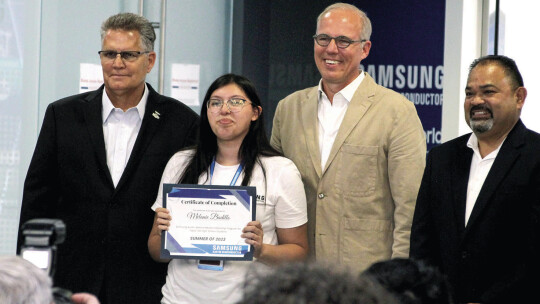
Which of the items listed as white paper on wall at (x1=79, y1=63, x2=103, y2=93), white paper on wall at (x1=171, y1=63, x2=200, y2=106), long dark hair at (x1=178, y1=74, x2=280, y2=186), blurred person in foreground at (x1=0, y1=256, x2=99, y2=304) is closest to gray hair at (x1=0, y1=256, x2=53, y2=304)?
blurred person in foreground at (x1=0, y1=256, x2=99, y2=304)

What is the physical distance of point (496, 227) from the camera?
3463mm

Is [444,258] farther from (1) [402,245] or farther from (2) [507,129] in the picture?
(2) [507,129]

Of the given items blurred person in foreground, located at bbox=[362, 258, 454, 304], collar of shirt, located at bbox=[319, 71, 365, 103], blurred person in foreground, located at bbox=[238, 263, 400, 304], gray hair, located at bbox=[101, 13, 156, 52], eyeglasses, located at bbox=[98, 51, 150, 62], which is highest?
gray hair, located at bbox=[101, 13, 156, 52]

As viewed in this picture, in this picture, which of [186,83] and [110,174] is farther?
[186,83]

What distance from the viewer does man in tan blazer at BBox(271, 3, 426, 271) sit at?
3834 millimetres

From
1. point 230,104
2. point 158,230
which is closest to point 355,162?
point 230,104

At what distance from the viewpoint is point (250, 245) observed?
352 cm

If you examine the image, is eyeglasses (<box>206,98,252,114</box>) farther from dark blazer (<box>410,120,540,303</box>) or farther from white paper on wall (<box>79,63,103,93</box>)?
white paper on wall (<box>79,63,103,93</box>)

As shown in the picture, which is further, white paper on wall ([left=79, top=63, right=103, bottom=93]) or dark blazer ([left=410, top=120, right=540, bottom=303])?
white paper on wall ([left=79, top=63, right=103, bottom=93])

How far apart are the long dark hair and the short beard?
2.76 ft

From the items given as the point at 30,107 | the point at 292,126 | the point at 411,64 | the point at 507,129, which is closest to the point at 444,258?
the point at 507,129

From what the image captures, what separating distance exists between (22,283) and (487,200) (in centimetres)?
217

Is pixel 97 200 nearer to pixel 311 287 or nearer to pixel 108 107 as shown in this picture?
pixel 108 107

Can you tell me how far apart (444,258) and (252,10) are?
13.0ft
